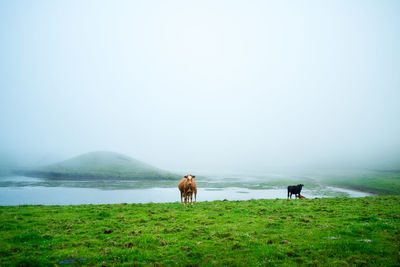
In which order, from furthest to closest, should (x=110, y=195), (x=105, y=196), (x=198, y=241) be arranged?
(x=110, y=195) < (x=105, y=196) < (x=198, y=241)

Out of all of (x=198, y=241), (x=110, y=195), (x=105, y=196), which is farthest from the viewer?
(x=110, y=195)

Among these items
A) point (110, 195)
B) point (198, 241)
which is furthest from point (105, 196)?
point (198, 241)

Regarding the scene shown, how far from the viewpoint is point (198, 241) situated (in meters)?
11.6

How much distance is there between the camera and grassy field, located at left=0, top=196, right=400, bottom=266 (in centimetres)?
914

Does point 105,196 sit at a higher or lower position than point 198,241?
lower

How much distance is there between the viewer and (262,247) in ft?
34.0

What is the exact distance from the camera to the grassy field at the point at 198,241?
30.0 feet

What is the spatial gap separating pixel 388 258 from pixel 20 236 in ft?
63.0

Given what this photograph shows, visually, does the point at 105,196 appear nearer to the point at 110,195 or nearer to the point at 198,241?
the point at 110,195

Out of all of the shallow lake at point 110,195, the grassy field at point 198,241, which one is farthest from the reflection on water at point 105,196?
the grassy field at point 198,241

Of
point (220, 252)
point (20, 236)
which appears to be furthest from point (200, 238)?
point (20, 236)

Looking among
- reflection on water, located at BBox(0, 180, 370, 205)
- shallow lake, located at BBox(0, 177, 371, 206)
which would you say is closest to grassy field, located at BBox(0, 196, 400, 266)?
shallow lake, located at BBox(0, 177, 371, 206)

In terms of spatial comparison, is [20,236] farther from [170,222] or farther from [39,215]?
[170,222]

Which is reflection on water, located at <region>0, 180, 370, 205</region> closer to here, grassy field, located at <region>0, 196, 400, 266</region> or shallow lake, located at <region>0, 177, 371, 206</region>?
shallow lake, located at <region>0, 177, 371, 206</region>
